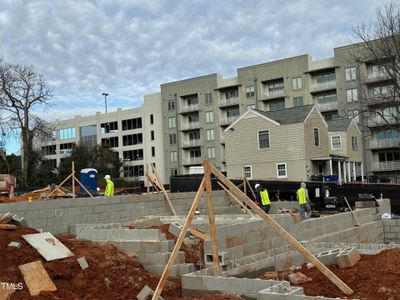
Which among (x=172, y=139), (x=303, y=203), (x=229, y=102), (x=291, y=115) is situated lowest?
(x=303, y=203)

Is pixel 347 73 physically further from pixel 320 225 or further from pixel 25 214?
pixel 25 214

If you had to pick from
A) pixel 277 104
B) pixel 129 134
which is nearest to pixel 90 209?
pixel 277 104

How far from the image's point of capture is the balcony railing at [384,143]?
52.1 m

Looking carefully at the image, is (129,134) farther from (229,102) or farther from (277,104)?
(277,104)

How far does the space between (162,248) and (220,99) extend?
58.9 meters

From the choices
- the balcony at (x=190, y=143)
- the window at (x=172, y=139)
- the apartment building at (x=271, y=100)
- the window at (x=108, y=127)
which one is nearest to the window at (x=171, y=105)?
the apartment building at (x=271, y=100)

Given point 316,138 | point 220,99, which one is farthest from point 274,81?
point 316,138

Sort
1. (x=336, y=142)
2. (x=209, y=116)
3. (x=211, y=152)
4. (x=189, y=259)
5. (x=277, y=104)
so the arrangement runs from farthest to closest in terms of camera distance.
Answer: (x=209, y=116)
(x=211, y=152)
(x=277, y=104)
(x=336, y=142)
(x=189, y=259)

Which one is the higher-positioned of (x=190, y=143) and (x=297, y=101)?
(x=297, y=101)

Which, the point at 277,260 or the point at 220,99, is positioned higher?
the point at 220,99

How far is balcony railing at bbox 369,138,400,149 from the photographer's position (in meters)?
52.1

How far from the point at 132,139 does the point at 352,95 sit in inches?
1417

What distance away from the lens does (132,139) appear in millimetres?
77438

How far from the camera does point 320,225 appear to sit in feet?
42.0
